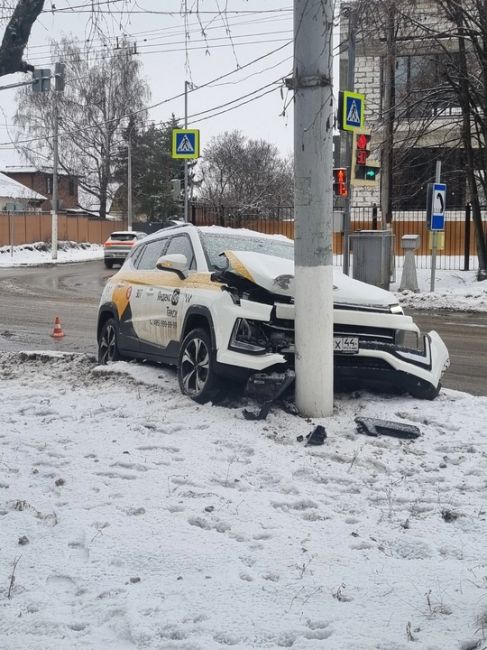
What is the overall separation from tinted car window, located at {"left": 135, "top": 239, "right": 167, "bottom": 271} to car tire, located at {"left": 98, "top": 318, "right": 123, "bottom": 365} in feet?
2.29

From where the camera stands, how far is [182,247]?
327 inches

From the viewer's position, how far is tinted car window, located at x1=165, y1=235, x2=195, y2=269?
7943 millimetres

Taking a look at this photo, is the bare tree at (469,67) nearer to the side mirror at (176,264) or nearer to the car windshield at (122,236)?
the side mirror at (176,264)

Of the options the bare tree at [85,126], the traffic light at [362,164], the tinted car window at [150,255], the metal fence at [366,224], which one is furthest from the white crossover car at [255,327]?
the bare tree at [85,126]

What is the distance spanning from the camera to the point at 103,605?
3.60m

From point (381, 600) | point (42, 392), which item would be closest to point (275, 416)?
point (42, 392)

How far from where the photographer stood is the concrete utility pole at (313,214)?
6414 mm

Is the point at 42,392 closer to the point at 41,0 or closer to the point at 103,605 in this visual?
the point at 41,0

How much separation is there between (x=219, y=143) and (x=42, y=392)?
55.7 m

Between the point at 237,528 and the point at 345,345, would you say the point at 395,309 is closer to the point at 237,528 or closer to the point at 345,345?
the point at 345,345

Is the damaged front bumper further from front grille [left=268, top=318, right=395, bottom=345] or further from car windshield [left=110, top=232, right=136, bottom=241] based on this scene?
car windshield [left=110, top=232, right=136, bottom=241]

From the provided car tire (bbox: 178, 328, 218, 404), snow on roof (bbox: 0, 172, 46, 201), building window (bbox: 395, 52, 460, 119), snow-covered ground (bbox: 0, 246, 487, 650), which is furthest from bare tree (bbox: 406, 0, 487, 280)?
snow on roof (bbox: 0, 172, 46, 201)

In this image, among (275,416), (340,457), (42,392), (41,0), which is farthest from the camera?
(42,392)

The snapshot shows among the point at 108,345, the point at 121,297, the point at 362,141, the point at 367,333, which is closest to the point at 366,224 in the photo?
the point at 362,141
